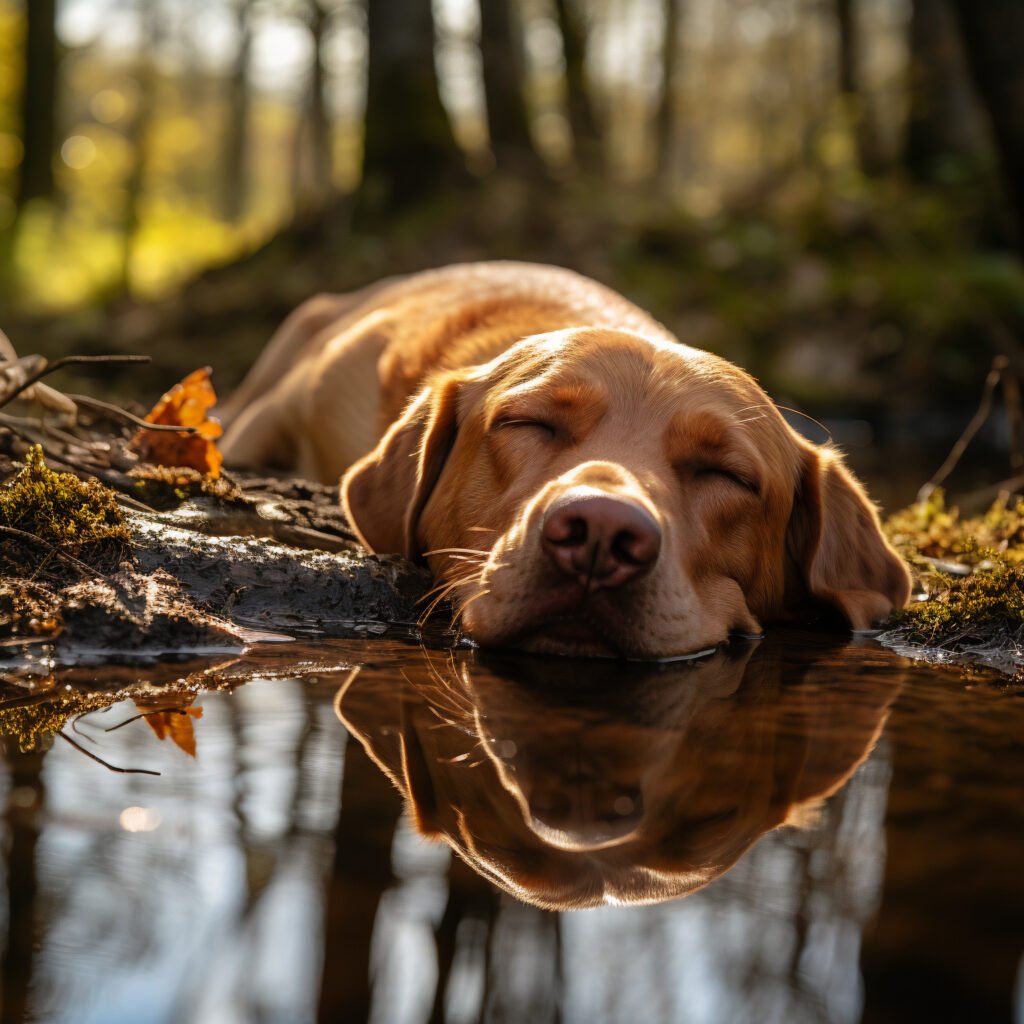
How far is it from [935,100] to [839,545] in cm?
1621

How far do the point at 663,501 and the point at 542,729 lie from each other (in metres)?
1.14

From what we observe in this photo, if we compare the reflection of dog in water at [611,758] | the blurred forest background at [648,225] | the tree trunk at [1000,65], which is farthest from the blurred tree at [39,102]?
the reflection of dog in water at [611,758]

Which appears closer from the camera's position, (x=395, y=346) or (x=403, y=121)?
(x=395, y=346)

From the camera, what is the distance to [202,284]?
55.7ft

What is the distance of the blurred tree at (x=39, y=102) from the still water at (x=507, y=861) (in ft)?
83.1

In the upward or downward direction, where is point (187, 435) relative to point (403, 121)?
downward

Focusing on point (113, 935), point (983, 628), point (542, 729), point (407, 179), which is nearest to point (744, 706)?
point (542, 729)

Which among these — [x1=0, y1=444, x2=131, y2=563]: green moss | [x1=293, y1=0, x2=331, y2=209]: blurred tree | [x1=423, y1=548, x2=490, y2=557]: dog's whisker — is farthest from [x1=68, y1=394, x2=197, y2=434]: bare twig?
[x1=293, y1=0, x2=331, y2=209]: blurred tree

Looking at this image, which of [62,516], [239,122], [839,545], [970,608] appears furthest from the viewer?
[239,122]

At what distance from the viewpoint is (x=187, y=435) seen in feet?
14.8

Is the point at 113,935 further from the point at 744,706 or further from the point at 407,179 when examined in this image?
Result: the point at 407,179

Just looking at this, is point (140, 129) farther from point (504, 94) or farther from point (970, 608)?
point (970, 608)

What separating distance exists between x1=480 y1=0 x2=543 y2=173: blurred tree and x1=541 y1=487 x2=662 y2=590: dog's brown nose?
14921 millimetres

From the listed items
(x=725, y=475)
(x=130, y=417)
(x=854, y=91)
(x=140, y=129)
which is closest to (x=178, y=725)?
(x=130, y=417)
